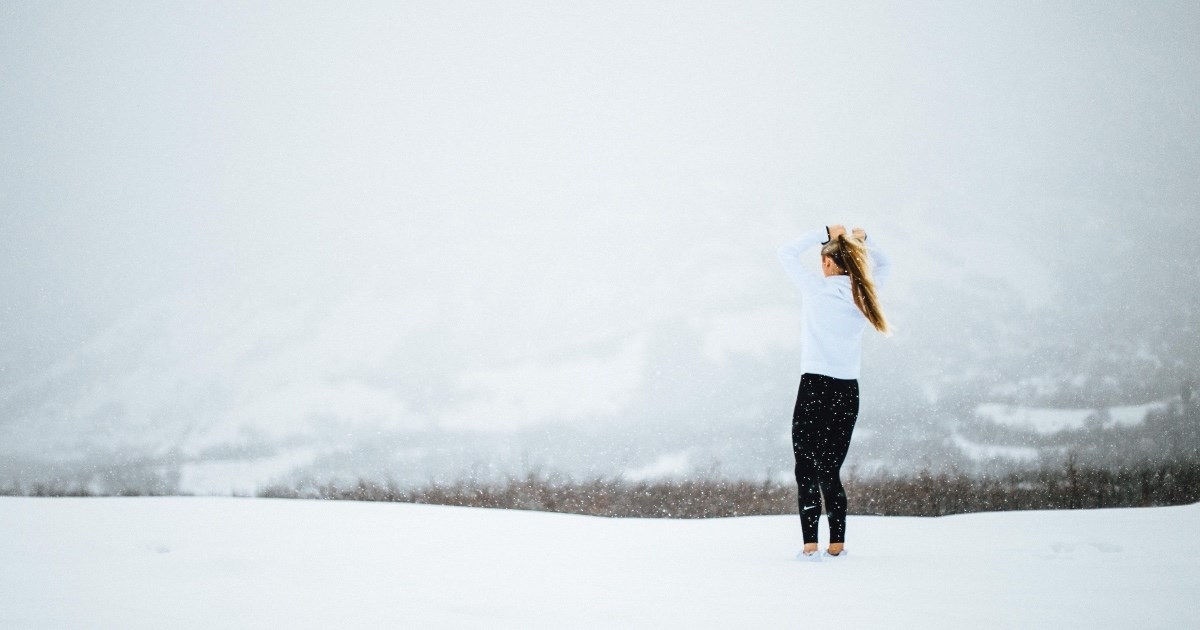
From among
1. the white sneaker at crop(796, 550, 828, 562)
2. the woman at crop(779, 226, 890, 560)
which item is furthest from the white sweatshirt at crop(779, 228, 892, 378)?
the white sneaker at crop(796, 550, 828, 562)

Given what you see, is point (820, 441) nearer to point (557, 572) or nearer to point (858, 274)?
point (858, 274)

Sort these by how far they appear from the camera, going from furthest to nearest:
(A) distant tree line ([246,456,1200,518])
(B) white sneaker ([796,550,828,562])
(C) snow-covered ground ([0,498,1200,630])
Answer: (A) distant tree line ([246,456,1200,518])
(B) white sneaker ([796,550,828,562])
(C) snow-covered ground ([0,498,1200,630])

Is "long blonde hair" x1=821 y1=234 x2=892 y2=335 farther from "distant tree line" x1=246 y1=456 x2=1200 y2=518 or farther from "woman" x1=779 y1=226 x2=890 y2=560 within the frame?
"distant tree line" x1=246 y1=456 x2=1200 y2=518

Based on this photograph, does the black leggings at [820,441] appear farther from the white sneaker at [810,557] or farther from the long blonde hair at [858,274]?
the long blonde hair at [858,274]

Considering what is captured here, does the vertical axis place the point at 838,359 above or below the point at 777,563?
above

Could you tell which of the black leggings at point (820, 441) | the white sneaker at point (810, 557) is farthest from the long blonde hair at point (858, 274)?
the white sneaker at point (810, 557)

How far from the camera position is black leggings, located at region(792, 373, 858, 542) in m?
4.86

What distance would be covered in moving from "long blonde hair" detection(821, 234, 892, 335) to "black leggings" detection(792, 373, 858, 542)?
0.42 metres

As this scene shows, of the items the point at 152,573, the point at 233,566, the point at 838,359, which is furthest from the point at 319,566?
the point at 838,359

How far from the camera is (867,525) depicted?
22.7 feet

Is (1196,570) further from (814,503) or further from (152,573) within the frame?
(152,573)

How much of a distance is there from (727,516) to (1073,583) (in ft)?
13.5

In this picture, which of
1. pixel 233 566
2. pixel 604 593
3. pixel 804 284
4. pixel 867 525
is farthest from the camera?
pixel 867 525

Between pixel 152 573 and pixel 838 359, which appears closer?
pixel 152 573
